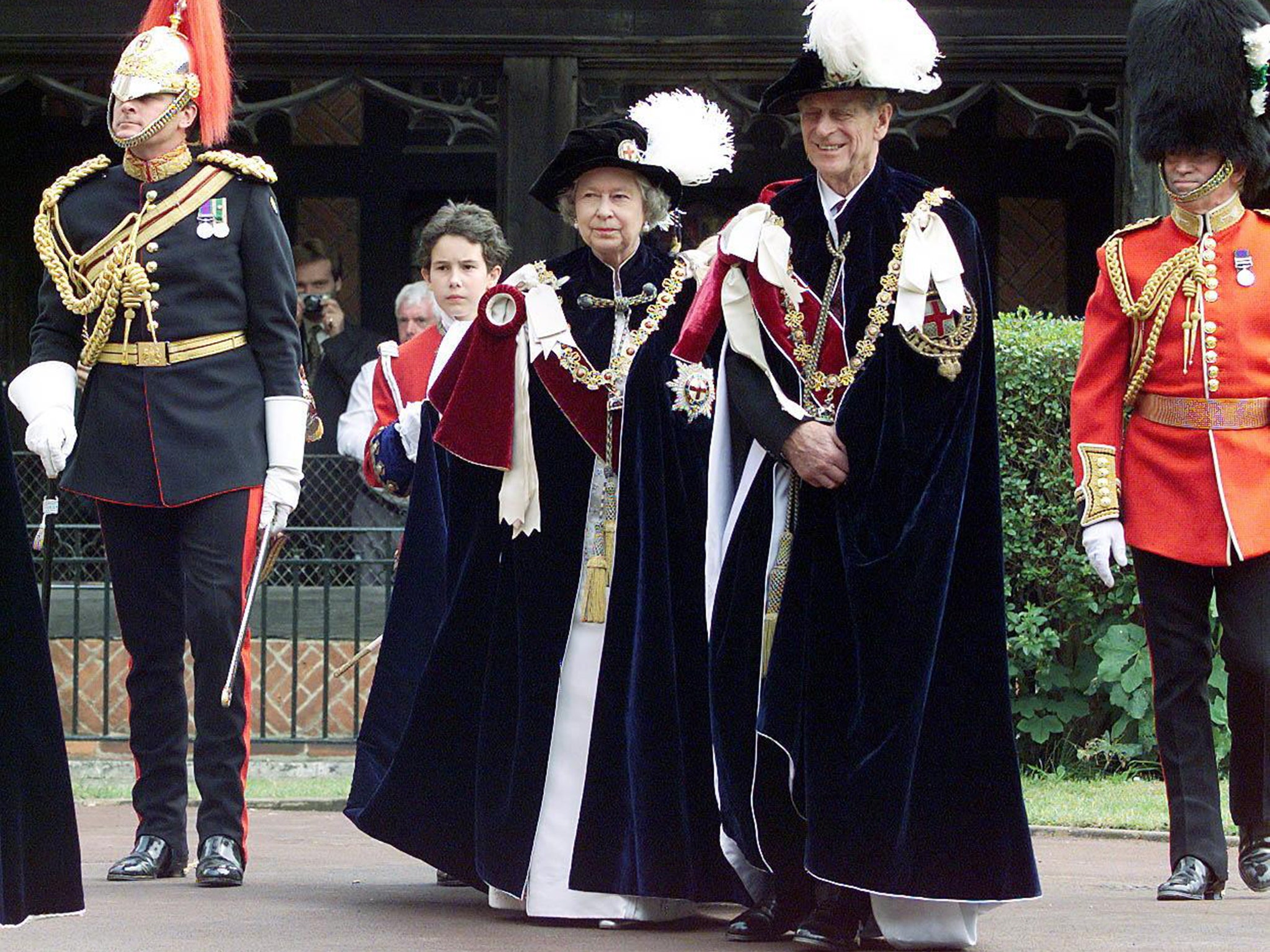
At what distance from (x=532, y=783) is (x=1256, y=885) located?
1836mm

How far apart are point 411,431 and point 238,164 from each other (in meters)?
0.90

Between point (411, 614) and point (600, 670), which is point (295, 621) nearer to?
point (411, 614)

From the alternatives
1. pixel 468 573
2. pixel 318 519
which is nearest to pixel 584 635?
pixel 468 573

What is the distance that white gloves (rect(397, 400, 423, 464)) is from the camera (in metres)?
7.16

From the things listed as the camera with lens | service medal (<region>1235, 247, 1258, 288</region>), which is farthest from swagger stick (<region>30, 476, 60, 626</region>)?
the camera with lens

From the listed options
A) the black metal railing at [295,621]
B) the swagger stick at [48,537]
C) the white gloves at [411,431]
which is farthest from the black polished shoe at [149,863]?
the black metal railing at [295,621]

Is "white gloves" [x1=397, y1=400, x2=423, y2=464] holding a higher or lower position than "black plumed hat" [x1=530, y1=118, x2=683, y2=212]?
lower

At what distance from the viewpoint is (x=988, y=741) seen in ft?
17.9

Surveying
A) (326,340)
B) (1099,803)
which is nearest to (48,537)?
(1099,803)

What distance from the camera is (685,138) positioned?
6324 millimetres

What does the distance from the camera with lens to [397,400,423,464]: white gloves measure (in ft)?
17.0

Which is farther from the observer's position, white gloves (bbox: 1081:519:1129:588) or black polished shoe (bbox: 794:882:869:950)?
white gloves (bbox: 1081:519:1129:588)

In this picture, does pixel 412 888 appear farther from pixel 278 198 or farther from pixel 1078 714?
pixel 278 198

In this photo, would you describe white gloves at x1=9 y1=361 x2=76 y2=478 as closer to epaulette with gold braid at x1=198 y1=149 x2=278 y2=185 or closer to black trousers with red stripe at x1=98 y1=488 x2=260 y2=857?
black trousers with red stripe at x1=98 y1=488 x2=260 y2=857
